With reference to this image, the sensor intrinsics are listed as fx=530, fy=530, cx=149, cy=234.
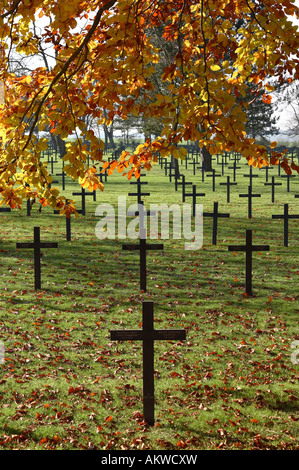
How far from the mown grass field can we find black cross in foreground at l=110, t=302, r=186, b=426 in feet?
0.78

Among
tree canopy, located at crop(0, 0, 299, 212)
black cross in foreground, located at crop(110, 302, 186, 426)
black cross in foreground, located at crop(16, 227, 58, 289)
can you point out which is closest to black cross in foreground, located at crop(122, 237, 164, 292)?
black cross in foreground, located at crop(16, 227, 58, 289)

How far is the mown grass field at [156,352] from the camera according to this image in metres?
5.75

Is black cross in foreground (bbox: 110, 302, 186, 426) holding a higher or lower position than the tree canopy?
lower

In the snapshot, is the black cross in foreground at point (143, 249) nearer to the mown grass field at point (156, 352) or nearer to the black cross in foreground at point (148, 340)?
the mown grass field at point (156, 352)

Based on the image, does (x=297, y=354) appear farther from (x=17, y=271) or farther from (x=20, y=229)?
(x=20, y=229)

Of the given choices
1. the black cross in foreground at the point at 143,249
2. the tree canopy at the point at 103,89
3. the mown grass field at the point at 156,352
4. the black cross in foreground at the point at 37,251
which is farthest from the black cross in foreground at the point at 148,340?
the black cross in foreground at the point at 37,251

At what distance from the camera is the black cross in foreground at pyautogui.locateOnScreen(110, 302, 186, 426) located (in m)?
5.73

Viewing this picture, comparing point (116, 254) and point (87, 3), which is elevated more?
point (87, 3)

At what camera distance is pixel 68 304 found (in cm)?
1028

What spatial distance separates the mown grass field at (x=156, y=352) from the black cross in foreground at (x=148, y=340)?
236 mm

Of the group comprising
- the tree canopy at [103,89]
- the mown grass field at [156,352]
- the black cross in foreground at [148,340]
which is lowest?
the mown grass field at [156,352]

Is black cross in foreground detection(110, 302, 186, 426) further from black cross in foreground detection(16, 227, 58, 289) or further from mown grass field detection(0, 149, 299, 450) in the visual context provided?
black cross in foreground detection(16, 227, 58, 289)

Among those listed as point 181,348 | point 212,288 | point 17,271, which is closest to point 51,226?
point 17,271

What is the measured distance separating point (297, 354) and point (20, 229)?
42.9 feet
